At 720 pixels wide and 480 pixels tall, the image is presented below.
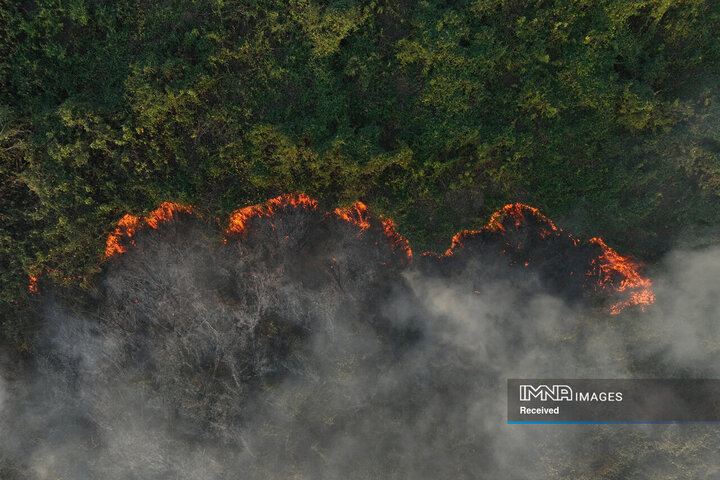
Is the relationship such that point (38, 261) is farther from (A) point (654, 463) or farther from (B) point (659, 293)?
(A) point (654, 463)

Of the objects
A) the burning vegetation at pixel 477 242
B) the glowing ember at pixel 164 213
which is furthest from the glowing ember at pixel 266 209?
the glowing ember at pixel 164 213

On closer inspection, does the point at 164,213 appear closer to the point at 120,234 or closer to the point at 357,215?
the point at 120,234

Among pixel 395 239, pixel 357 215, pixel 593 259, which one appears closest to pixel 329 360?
pixel 395 239

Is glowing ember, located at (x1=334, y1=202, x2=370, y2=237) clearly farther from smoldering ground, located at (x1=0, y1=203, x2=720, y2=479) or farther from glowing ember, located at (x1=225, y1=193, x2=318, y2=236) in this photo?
glowing ember, located at (x1=225, y1=193, x2=318, y2=236)

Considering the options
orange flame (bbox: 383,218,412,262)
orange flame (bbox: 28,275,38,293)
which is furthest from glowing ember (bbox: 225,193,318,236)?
orange flame (bbox: 28,275,38,293)

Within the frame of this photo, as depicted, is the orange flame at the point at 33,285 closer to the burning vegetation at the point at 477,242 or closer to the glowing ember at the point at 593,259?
the burning vegetation at the point at 477,242

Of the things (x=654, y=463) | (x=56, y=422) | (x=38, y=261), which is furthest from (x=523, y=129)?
(x=56, y=422)
